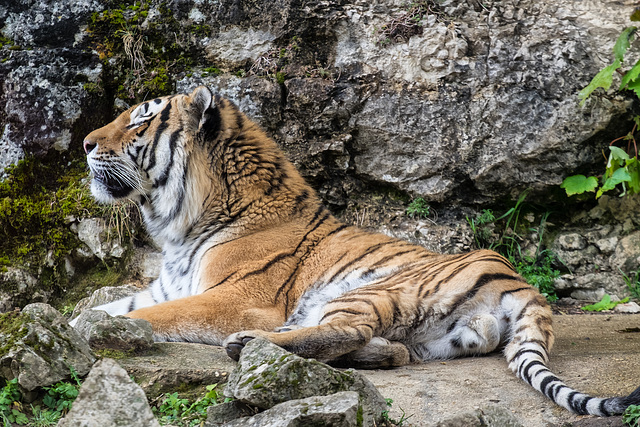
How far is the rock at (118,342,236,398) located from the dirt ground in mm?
761

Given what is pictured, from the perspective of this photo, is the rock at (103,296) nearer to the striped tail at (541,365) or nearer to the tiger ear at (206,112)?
the tiger ear at (206,112)

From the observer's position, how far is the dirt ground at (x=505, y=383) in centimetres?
269

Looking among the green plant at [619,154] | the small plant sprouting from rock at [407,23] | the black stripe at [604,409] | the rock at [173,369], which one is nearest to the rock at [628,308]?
the green plant at [619,154]

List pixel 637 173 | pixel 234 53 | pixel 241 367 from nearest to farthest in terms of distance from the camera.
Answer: pixel 241 367 < pixel 637 173 < pixel 234 53

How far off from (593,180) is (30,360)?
4795mm

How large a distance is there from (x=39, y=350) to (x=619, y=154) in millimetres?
4445

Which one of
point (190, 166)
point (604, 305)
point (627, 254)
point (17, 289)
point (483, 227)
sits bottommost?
point (604, 305)

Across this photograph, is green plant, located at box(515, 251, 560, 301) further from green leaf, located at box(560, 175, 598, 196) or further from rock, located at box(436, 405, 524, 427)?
rock, located at box(436, 405, 524, 427)

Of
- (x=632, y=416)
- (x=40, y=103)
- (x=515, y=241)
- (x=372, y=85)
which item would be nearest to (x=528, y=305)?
(x=632, y=416)

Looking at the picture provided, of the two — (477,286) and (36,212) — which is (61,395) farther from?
(36,212)

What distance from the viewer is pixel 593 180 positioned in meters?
5.66

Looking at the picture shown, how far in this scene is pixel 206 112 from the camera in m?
4.62

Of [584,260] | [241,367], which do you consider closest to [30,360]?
[241,367]

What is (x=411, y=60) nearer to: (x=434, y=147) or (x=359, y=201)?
(x=434, y=147)
